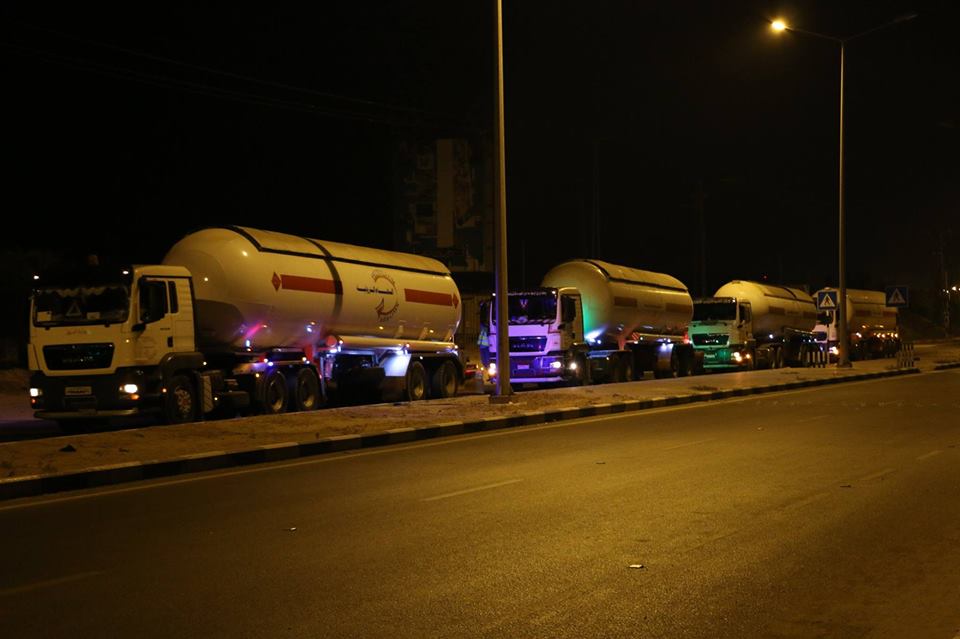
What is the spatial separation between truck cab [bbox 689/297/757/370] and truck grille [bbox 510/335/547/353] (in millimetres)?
12553

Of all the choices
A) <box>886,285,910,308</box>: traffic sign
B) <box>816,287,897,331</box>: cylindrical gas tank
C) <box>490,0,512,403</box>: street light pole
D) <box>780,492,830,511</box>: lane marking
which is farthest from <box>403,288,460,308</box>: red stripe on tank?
<box>816,287,897,331</box>: cylindrical gas tank

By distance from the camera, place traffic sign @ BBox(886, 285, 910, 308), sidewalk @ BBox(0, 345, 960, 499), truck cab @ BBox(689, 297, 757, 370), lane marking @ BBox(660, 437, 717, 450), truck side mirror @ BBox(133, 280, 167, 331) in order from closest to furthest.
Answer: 1. sidewalk @ BBox(0, 345, 960, 499)
2. lane marking @ BBox(660, 437, 717, 450)
3. truck side mirror @ BBox(133, 280, 167, 331)
4. traffic sign @ BBox(886, 285, 910, 308)
5. truck cab @ BBox(689, 297, 757, 370)

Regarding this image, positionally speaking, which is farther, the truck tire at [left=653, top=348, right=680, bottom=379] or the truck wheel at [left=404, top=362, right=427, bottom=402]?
the truck tire at [left=653, top=348, right=680, bottom=379]

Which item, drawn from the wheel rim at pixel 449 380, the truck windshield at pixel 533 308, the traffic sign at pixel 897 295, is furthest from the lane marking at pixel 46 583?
the traffic sign at pixel 897 295

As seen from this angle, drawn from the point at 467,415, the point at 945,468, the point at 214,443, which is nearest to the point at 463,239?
the point at 467,415

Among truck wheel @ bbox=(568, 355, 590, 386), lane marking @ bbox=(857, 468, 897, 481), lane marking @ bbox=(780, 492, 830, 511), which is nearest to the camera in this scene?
lane marking @ bbox=(780, 492, 830, 511)

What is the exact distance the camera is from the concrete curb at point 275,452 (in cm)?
1190

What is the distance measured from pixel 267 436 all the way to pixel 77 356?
507 centimetres

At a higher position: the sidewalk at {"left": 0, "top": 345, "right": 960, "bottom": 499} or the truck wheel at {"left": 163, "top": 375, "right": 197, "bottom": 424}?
the truck wheel at {"left": 163, "top": 375, "right": 197, "bottom": 424}

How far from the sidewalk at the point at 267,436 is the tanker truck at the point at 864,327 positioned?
2838cm

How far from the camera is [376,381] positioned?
25.7 m

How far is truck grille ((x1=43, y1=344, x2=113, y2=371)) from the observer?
19.0 metres

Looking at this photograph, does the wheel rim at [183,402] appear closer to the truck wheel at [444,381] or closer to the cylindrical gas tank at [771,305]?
the truck wheel at [444,381]

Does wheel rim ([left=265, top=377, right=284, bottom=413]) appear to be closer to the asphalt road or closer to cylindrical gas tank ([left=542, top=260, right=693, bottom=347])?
the asphalt road
